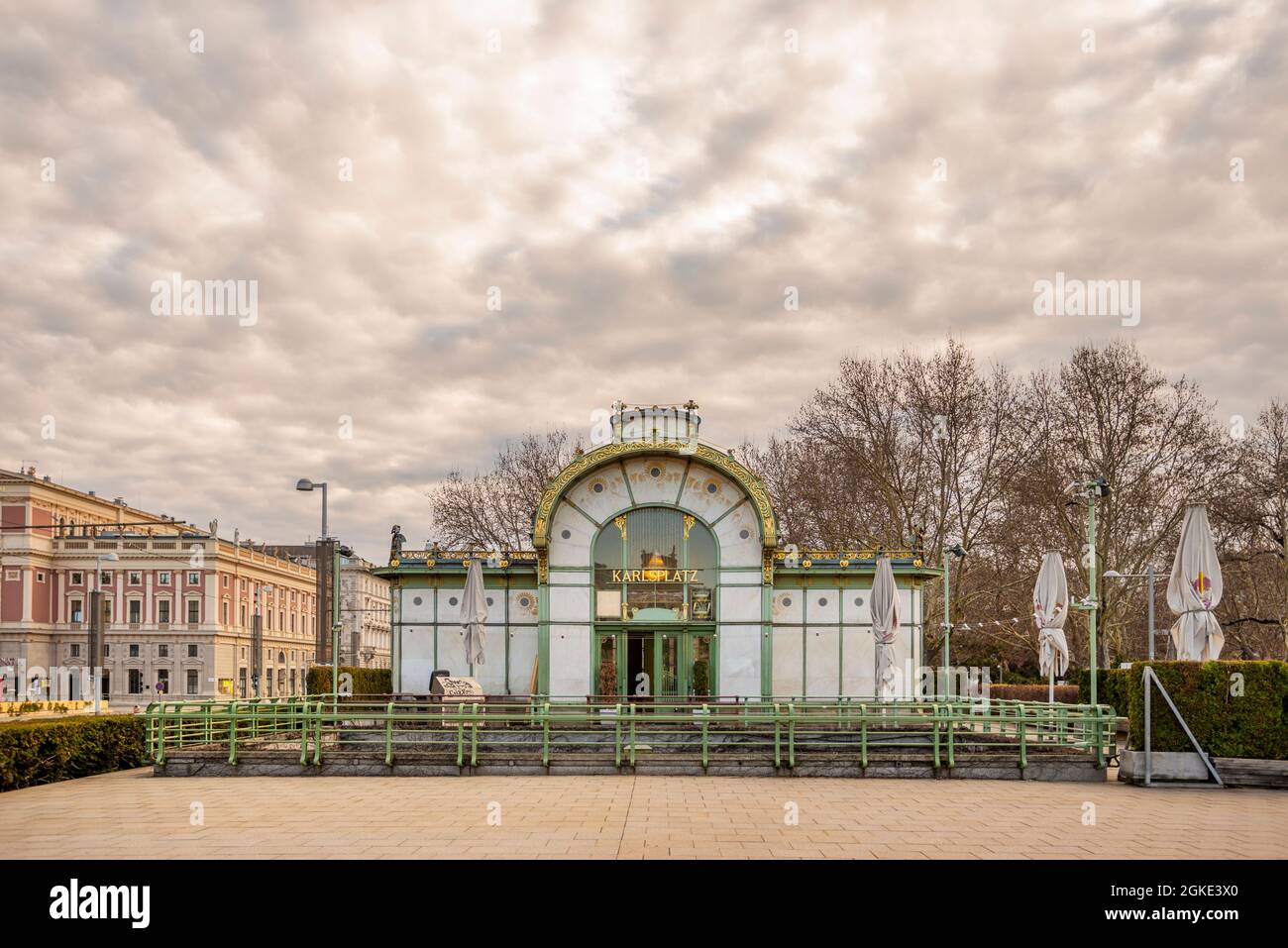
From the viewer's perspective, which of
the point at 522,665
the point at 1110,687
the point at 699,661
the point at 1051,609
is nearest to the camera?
the point at 1051,609

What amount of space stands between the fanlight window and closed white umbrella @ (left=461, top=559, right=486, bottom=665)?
4.42m

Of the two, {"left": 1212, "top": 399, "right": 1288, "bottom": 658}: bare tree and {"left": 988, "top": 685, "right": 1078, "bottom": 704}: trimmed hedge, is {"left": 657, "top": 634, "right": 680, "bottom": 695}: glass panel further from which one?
{"left": 1212, "top": 399, "right": 1288, "bottom": 658}: bare tree

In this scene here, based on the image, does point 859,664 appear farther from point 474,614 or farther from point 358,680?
point 358,680

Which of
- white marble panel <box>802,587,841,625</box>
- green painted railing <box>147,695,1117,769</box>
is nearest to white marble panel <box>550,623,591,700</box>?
white marble panel <box>802,587,841,625</box>

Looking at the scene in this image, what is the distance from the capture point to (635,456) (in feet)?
107

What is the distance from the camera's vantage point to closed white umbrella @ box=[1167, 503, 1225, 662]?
760 inches

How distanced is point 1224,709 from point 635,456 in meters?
17.5

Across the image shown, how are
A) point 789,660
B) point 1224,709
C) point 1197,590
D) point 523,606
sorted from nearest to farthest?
point 1224,709, point 1197,590, point 789,660, point 523,606

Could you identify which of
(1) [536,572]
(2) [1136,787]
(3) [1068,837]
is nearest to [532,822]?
(3) [1068,837]

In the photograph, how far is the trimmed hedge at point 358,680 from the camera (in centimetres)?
3475

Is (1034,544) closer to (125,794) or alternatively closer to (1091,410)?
(1091,410)

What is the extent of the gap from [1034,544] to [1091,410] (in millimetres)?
7611

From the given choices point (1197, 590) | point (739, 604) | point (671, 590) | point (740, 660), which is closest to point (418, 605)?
point (671, 590)

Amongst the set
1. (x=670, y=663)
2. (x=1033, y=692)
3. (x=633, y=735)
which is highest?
(x=670, y=663)
